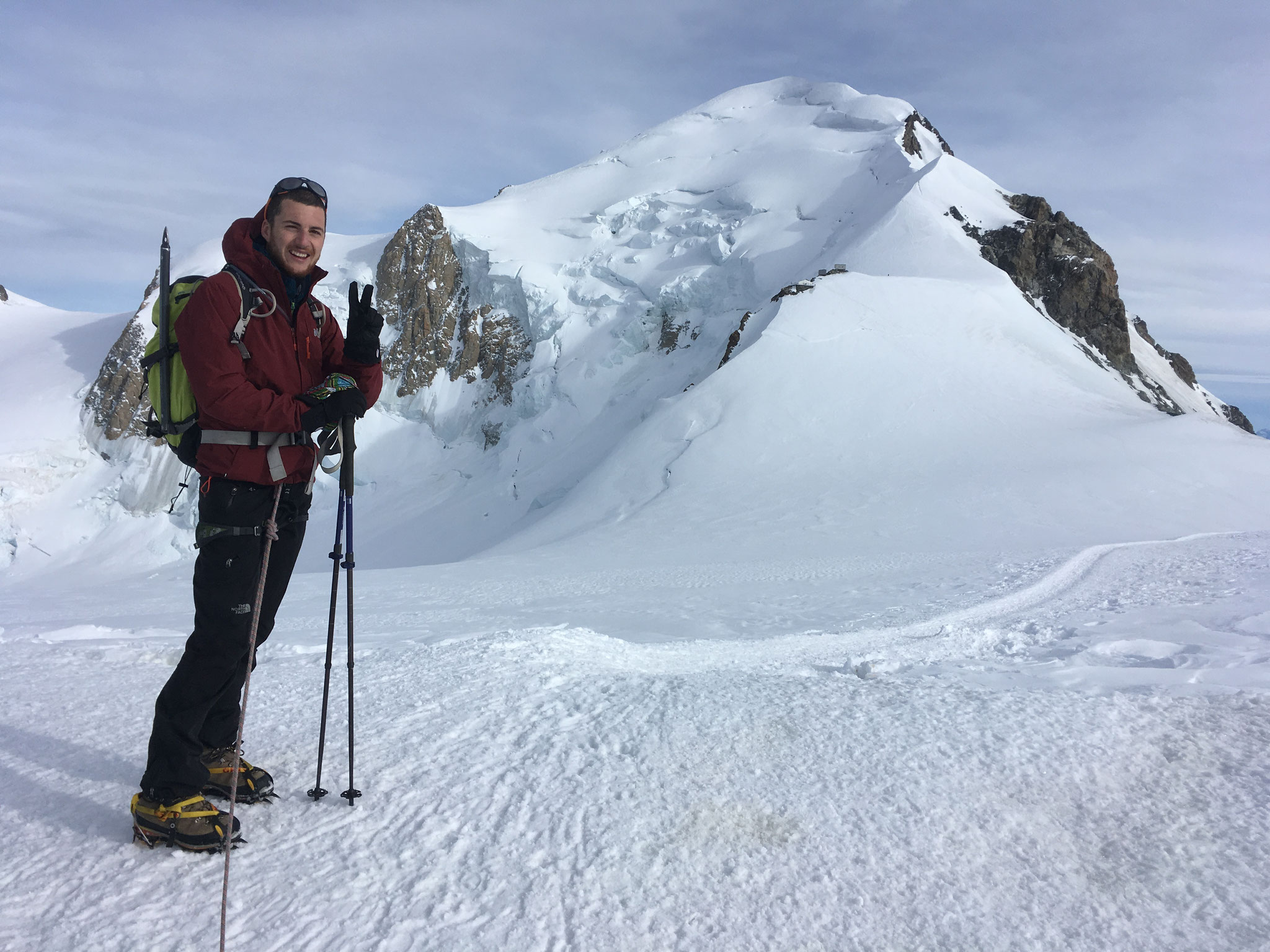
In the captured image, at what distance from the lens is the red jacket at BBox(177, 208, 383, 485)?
8.32 ft

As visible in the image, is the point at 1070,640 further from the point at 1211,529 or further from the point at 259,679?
the point at 1211,529

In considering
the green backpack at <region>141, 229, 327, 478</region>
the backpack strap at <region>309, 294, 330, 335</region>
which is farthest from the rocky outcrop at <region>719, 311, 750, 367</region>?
the green backpack at <region>141, 229, 327, 478</region>

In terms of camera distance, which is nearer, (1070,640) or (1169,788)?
(1169,788)

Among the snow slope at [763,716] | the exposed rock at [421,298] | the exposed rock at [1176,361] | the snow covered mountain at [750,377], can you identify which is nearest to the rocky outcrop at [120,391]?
the snow covered mountain at [750,377]

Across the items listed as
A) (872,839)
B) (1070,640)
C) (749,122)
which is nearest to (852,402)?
(1070,640)

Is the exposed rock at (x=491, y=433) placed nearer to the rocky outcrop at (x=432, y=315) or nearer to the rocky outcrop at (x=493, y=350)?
the rocky outcrop at (x=493, y=350)

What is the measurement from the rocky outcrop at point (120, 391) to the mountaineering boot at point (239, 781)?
32537 millimetres

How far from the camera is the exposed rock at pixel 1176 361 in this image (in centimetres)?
2977

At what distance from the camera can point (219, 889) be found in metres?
2.35

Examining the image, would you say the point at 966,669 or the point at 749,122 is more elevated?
the point at 749,122

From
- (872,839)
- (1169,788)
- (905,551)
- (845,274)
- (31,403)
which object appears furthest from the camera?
(31,403)

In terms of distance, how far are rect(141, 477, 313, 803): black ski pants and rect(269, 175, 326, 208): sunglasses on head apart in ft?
3.55

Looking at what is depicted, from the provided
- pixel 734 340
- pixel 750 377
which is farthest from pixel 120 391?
pixel 750 377

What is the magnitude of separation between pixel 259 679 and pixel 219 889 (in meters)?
1.94
